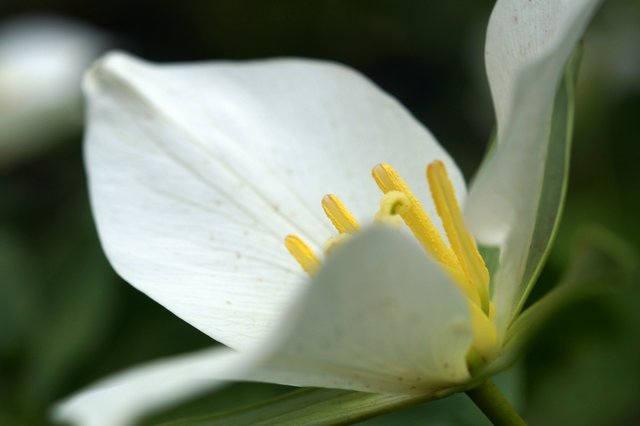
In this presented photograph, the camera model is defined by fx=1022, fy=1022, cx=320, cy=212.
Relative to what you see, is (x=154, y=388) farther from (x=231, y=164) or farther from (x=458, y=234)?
(x=231, y=164)

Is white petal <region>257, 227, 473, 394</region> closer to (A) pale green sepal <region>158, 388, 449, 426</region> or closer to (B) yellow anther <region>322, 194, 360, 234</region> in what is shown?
(A) pale green sepal <region>158, 388, 449, 426</region>

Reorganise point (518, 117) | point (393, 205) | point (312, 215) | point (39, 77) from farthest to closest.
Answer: point (39, 77) < point (312, 215) < point (393, 205) < point (518, 117)

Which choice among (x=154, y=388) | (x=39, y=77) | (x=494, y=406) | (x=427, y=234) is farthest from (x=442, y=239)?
(x=39, y=77)

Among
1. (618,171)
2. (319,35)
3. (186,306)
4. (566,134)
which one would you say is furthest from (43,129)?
(566,134)

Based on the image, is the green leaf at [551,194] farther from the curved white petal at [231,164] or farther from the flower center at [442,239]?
the curved white petal at [231,164]

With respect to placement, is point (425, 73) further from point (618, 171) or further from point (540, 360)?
point (540, 360)

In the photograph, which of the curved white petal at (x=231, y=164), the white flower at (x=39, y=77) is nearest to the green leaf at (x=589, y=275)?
the curved white petal at (x=231, y=164)

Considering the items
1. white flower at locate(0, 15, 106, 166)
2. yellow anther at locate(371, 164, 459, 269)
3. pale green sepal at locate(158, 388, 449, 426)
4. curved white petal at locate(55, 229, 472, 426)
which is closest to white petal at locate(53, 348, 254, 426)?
curved white petal at locate(55, 229, 472, 426)
